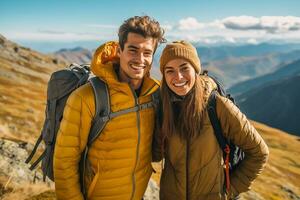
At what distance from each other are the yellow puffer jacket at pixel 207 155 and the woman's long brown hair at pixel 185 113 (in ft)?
0.46

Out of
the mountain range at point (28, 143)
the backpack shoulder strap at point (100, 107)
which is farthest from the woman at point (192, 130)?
the mountain range at point (28, 143)

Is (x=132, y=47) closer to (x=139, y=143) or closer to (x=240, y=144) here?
(x=139, y=143)

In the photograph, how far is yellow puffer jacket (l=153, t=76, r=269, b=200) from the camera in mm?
7930

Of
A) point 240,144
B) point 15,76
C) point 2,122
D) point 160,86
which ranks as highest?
point 160,86

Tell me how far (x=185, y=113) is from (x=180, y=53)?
1.38 meters

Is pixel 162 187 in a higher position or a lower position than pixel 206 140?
lower

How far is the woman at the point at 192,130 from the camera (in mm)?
7953

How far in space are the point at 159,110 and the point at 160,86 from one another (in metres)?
0.59

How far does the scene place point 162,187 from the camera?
8.85 m

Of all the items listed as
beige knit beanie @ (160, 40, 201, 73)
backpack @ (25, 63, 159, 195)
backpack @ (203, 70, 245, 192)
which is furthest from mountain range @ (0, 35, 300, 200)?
beige knit beanie @ (160, 40, 201, 73)

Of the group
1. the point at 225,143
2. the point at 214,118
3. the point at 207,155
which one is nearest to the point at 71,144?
the point at 207,155

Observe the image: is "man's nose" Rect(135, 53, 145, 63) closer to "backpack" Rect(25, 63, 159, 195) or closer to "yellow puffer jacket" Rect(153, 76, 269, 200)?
"backpack" Rect(25, 63, 159, 195)

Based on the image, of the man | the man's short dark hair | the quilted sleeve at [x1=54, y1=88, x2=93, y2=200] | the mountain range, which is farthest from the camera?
the mountain range

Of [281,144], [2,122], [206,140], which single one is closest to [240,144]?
[206,140]
